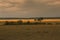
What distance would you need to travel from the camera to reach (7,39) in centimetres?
1538

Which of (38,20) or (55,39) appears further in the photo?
(38,20)

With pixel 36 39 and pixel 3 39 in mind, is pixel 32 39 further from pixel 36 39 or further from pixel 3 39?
pixel 3 39

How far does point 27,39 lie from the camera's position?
15.4m

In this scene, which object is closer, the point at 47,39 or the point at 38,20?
the point at 47,39

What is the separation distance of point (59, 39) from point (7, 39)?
12.1 feet

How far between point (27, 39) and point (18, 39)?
25.3 inches

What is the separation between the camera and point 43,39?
15.4 m

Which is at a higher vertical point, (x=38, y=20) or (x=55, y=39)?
(x=55, y=39)

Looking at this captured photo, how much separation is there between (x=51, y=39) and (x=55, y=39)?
0.99 feet

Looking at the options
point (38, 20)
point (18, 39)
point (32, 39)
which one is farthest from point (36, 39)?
point (38, 20)

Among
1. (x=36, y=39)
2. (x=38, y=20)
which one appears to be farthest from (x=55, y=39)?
(x=38, y=20)

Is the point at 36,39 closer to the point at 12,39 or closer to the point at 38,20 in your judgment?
the point at 12,39

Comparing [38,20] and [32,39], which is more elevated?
[32,39]

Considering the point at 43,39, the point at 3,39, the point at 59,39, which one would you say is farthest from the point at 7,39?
the point at 59,39
